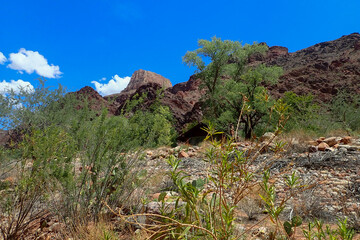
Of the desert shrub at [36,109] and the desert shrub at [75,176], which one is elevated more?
the desert shrub at [36,109]

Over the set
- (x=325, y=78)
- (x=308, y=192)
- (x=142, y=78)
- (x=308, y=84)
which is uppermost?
(x=142, y=78)

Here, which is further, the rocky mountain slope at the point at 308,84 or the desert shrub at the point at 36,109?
the rocky mountain slope at the point at 308,84

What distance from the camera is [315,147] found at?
5.21 m

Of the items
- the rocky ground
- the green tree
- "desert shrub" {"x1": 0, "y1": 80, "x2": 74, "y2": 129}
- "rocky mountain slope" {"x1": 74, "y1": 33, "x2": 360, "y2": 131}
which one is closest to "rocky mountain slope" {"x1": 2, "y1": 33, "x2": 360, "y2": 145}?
"rocky mountain slope" {"x1": 74, "y1": 33, "x2": 360, "y2": 131}

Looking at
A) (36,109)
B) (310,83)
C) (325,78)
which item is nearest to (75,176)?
(36,109)

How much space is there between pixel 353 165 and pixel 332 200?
62.2 inches

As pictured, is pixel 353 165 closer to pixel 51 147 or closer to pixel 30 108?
pixel 51 147

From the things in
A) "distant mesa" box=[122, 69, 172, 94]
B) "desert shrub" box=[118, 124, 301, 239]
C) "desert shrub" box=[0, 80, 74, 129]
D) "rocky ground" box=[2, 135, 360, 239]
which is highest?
"distant mesa" box=[122, 69, 172, 94]

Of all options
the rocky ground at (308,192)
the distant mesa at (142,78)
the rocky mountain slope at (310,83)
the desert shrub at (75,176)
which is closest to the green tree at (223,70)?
the rocky mountain slope at (310,83)

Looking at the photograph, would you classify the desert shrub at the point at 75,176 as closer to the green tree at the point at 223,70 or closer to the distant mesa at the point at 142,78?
the green tree at the point at 223,70

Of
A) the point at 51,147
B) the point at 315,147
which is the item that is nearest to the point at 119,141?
the point at 51,147

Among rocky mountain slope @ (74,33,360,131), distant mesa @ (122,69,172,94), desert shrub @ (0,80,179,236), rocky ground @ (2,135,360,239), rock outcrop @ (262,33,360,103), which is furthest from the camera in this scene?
distant mesa @ (122,69,172,94)

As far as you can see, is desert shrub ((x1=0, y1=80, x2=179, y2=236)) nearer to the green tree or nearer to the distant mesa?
the green tree

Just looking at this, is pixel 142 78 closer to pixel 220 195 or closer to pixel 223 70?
pixel 223 70
